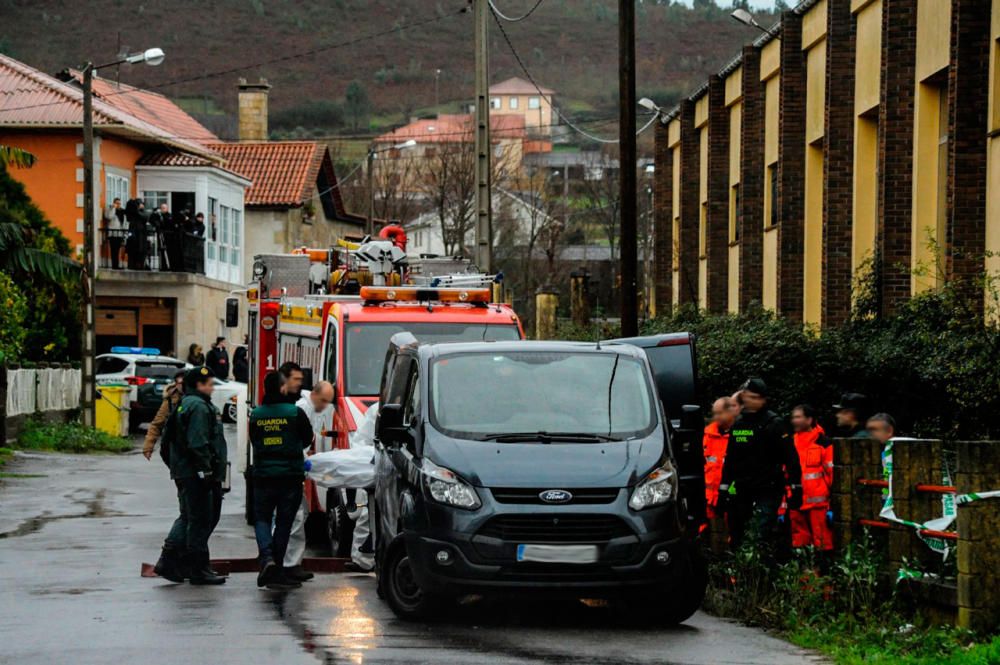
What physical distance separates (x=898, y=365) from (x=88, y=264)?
21703 millimetres

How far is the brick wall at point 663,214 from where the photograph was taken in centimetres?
4812

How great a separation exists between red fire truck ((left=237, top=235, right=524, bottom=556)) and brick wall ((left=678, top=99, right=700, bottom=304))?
22583mm

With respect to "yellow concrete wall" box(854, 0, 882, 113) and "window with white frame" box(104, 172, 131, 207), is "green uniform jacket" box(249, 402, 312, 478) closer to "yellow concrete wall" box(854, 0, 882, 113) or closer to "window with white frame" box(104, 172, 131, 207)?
"yellow concrete wall" box(854, 0, 882, 113)

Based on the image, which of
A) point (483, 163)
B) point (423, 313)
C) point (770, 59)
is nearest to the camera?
point (423, 313)

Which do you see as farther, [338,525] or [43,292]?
[43,292]

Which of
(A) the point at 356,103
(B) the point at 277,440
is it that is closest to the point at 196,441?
(B) the point at 277,440

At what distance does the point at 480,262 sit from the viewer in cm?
2800

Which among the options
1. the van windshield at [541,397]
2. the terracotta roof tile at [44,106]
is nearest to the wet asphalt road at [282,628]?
the van windshield at [541,397]

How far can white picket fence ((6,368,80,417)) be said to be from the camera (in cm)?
3353

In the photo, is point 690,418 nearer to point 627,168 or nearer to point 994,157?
point 994,157

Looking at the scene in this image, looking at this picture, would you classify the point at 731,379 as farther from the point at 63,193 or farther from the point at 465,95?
the point at 465,95

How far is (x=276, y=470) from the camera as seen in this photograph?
13.7 m

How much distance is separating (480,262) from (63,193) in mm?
24508

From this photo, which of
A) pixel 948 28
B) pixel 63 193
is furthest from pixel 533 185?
pixel 948 28
